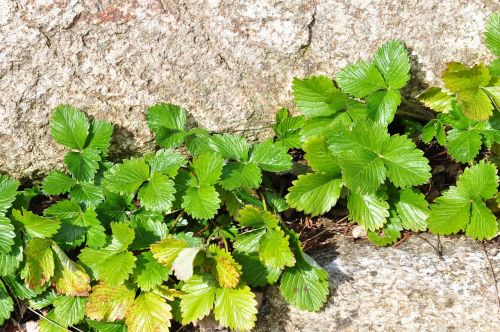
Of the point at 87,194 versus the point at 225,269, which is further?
the point at 87,194

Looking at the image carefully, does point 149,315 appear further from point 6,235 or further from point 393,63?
point 393,63

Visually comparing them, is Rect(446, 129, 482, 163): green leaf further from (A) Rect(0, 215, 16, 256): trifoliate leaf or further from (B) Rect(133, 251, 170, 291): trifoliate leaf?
(A) Rect(0, 215, 16, 256): trifoliate leaf

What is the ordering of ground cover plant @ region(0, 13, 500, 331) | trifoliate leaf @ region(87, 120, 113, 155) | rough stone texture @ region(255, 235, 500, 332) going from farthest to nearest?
trifoliate leaf @ region(87, 120, 113, 155) < ground cover plant @ region(0, 13, 500, 331) < rough stone texture @ region(255, 235, 500, 332)

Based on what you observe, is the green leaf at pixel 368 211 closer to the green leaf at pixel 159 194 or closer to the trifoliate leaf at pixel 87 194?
the green leaf at pixel 159 194

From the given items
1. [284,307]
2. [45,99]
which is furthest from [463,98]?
[45,99]

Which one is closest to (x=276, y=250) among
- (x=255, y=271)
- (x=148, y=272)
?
(x=255, y=271)

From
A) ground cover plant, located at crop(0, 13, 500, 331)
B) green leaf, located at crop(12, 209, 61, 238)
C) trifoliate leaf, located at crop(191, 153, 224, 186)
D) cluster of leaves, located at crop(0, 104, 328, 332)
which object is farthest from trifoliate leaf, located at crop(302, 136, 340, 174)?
green leaf, located at crop(12, 209, 61, 238)
